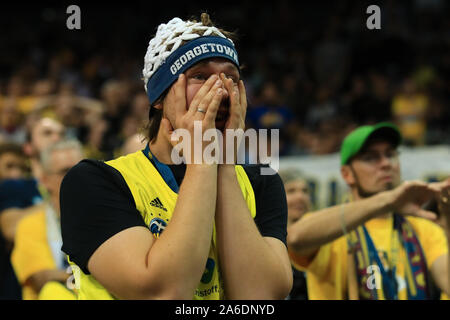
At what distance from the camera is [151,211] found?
2209 millimetres

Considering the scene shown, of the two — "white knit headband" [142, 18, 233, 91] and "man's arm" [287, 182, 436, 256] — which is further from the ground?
"white knit headband" [142, 18, 233, 91]

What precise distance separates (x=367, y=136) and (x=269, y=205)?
1733 millimetres

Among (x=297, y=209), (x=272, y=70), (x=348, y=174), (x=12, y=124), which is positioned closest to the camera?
(x=348, y=174)

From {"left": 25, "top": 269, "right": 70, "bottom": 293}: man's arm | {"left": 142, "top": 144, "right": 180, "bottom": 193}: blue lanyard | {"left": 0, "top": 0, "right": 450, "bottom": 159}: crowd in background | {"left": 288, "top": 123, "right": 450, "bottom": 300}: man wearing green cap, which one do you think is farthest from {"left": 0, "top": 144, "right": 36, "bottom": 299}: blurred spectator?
{"left": 142, "top": 144, "right": 180, "bottom": 193}: blue lanyard

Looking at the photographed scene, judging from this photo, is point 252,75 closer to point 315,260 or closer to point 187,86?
point 315,260

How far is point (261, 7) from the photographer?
12.4m

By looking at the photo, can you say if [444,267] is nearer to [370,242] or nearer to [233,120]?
[370,242]

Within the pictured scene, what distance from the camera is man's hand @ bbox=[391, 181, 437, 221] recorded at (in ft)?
10.3

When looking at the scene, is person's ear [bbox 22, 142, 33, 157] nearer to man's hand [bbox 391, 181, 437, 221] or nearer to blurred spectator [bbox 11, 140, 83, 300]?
blurred spectator [bbox 11, 140, 83, 300]

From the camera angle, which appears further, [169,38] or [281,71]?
[281,71]

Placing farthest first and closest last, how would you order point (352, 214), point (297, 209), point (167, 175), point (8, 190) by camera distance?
1. point (8, 190)
2. point (297, 209)
3. point (352, 214)
4. point (167, 175)

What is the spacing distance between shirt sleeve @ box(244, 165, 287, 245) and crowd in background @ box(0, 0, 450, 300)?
3.76 meters

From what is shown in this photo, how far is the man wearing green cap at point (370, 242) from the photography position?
3.45m

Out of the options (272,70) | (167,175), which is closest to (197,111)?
(167,175)
